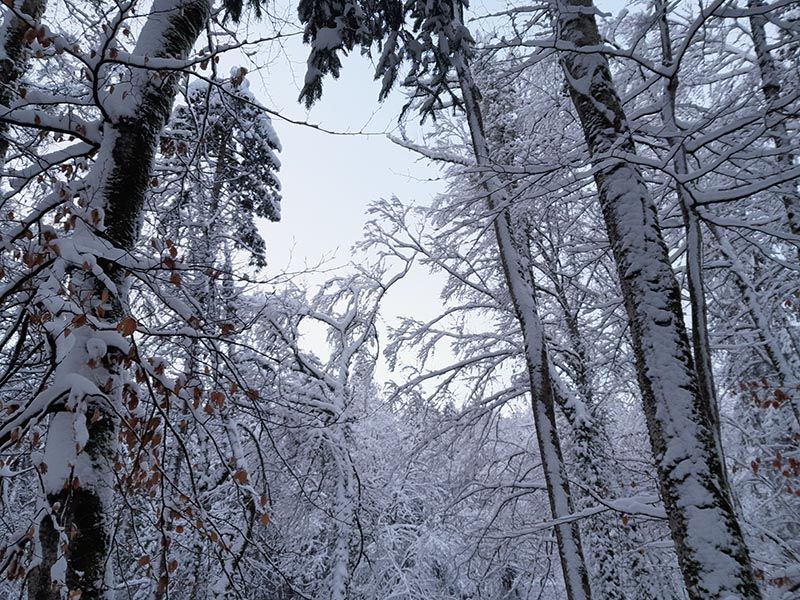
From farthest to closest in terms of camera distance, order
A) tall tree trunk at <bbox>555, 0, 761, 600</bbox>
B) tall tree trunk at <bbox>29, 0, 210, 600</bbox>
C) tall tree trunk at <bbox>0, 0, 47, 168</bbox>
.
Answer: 1. tall tree trunk at <bbox>0, 0, 47, 168</bbox>
2. tall tree trunk at <bbox>555, 0, 761, 600</bbox>
3. tall tree trunk at <bbox>29, 0, 210, 600</bbox>

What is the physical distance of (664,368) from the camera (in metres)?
3.25

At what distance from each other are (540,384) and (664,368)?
3257 millimetres

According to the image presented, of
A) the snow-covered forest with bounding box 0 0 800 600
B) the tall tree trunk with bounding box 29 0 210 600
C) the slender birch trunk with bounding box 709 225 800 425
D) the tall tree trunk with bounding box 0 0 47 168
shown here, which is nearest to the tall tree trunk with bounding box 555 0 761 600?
the snow-covered forest with bounding box 0 0 800 600

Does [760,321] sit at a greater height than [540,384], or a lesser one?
greater

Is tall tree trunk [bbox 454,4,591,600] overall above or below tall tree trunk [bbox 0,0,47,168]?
below

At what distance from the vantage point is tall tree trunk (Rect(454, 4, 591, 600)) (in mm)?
5641

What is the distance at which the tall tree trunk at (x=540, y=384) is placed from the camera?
18.5ft

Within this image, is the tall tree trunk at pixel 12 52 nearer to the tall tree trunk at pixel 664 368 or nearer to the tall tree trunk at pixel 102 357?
the tall tree trunk at pixel 102 357

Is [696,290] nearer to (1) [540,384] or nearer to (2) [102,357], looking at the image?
(1) [540,384]

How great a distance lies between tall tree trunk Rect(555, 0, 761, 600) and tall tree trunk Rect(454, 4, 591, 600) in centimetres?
125

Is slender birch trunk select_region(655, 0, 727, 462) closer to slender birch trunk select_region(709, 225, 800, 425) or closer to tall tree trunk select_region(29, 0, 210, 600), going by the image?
tall tree trunk select_region(29, 0, 210, 600)

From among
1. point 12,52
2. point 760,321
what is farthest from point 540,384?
point 12,52

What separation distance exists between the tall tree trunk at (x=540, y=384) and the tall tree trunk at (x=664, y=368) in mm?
1246

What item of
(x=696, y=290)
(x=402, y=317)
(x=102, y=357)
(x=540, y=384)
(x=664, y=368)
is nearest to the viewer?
(x=102, y=357)
